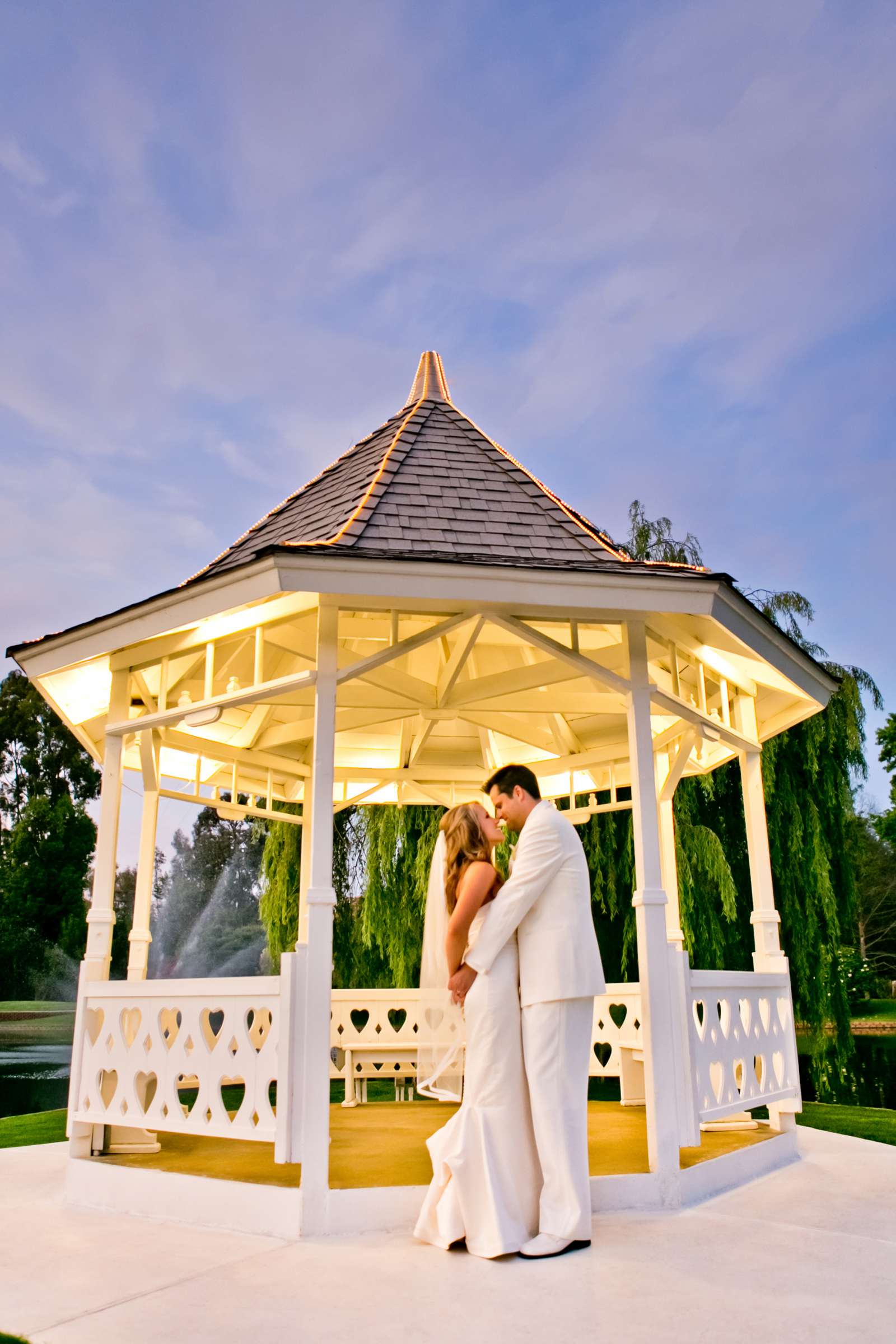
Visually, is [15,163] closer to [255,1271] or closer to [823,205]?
Result: [823,205]

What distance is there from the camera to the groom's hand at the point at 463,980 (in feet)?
14.5

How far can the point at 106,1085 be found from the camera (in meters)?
5.47

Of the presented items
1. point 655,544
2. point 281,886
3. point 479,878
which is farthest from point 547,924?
point 655,544

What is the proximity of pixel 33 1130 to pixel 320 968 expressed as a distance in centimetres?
629

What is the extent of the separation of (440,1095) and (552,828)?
130 inches

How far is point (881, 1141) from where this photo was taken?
7.64 metres

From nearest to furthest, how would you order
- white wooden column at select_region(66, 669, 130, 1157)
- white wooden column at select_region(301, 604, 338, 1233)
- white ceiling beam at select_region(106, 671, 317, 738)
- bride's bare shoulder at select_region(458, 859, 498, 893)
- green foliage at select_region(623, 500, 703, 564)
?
white wooden column at select_region(301, 604, 338, 1233)
bride's bare shoulder at select_region(458, 859, 498, 893)
white ceiling beam at select_region(106, 671, 317, 738)
white wooden column at select_region(66, 669, 130, 1157)
green foliage at select_region(623, 500, 703, 564)

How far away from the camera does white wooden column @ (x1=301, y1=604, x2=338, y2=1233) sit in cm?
437

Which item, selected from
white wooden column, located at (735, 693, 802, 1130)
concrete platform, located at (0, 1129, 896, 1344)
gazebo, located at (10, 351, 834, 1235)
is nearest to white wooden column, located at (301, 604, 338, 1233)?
gazebo, located at (10, 351, 834, 1235)

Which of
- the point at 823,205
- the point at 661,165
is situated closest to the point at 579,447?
the point at 823,205

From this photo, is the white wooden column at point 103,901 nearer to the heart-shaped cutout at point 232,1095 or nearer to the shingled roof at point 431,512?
the shingled roof at point 431,512

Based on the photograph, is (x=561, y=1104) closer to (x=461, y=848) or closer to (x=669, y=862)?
(x=461, y=848)

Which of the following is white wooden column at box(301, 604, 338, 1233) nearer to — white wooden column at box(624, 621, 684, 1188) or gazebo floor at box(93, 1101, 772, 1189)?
gazebo floor at box(93, 1101, 772, 1189)

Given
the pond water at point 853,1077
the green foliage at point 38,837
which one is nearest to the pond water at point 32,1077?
the green foliage at point 38,837
